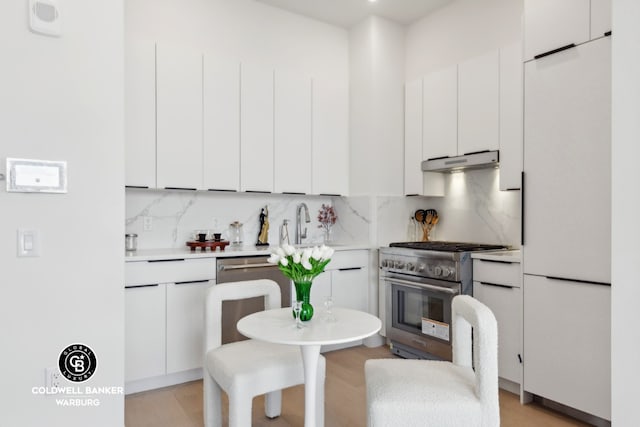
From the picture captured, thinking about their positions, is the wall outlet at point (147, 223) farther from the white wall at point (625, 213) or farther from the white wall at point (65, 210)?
the white wall at point (625, 213)

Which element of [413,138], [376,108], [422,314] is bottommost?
[422,314]

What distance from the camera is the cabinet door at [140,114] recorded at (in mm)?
3125

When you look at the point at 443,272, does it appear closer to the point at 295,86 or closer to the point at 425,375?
the point at 425,375

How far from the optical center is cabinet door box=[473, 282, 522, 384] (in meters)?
2.83

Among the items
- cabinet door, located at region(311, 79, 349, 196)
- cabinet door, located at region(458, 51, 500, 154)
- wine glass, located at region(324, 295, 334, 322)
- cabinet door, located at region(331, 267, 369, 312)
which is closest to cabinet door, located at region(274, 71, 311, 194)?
cabinet door, located at region(311, 79, 349, 196)

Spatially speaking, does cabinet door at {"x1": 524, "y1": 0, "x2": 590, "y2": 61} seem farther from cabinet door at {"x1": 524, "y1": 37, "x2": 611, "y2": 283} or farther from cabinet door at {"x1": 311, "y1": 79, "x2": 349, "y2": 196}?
cabinet door at {"x1": 311, "y1": 79, "x2": 349, "y2": 196}

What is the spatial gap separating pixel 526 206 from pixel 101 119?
2.50 m

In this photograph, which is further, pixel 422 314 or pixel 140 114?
pixel 422 314

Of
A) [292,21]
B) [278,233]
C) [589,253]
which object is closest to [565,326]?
[589,253]

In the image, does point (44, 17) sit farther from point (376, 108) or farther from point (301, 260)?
point (376, 108)

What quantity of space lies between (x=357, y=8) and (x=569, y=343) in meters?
3.18

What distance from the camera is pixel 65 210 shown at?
190cm

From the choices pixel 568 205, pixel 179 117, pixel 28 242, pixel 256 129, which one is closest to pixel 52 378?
pixel 28 242

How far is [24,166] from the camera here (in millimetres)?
1801
